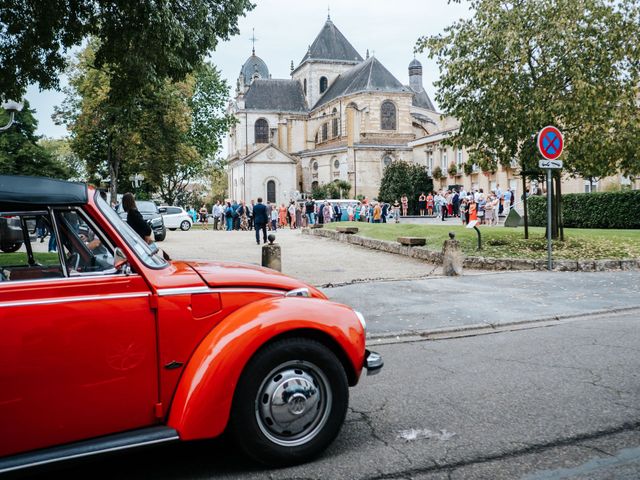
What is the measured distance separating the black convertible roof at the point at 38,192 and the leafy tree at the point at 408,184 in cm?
5454

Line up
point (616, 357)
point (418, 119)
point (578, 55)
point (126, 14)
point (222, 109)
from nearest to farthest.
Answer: point (616, 357), point (126, 14), point (578, 55), point (222, 109), point (418, 119)

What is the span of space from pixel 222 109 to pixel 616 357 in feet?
168

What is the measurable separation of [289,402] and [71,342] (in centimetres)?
127

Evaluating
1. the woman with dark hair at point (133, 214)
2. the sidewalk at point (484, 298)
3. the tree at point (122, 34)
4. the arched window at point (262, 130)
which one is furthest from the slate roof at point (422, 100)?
the woman with dark hair at point (133, 214)

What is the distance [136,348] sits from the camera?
3.09 metres

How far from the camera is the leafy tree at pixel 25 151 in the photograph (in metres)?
50.2

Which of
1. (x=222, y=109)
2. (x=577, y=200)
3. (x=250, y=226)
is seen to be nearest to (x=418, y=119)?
(x=222, y=109)

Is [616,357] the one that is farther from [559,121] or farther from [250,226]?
[250,226]

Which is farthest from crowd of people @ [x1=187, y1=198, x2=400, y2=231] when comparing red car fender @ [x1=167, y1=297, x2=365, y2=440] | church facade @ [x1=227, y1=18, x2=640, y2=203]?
red car fender @ [x1=167, y1=297, x2=365, y2=440]

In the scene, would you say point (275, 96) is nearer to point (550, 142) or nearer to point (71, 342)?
point (550, 142)

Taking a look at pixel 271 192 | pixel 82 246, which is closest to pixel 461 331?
pixel 82 246

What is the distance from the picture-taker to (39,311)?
2877mm

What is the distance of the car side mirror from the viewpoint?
3.23 m

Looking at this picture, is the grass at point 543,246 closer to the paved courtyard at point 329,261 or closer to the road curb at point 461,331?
the paved courtyard at point 329,261
